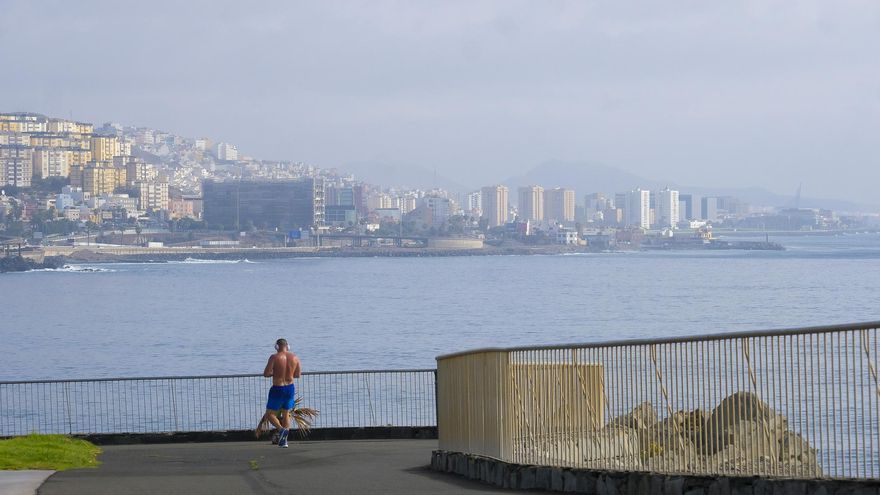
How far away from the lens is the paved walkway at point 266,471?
47.0 ft

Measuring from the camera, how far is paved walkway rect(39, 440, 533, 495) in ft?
47.0

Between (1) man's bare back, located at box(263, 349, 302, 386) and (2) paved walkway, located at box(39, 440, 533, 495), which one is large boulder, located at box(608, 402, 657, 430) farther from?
(1) man's bare back, located at box(263, 349, 302, 386)

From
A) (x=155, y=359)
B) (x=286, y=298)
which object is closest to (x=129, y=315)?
(x=286, y=298)

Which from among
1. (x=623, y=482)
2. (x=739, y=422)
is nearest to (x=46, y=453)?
(x=623, y=482)

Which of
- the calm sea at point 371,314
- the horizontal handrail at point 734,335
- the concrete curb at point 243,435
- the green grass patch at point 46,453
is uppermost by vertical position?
the horizontal handrail at point 734,335

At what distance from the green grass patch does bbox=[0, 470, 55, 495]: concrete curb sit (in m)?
0.90

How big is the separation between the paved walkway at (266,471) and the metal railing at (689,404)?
0.78m

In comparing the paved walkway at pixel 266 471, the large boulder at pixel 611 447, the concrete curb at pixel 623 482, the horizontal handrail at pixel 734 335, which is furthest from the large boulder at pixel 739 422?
the paved walkway at pixel 266 471

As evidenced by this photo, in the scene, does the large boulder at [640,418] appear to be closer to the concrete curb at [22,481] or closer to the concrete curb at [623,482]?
the concrete curb at [623,482]

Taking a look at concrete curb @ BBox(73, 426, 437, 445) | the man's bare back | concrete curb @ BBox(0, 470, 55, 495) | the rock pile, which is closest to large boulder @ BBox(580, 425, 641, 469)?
the rock pile

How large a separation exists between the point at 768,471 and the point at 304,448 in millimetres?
10821

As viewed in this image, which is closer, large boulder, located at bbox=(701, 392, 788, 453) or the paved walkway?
large boulder, located at bbox=(701, 392, 788, 453)

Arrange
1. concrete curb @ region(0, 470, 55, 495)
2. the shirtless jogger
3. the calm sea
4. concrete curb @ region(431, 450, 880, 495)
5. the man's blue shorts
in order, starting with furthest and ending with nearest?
the calm sea → the man's blue shorts → the shirtless jogger → concrete curb @ region(0, 470, 55, 495) → concrete curb @ region(431, 450, 880, 495)

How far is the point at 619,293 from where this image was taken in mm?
128125
